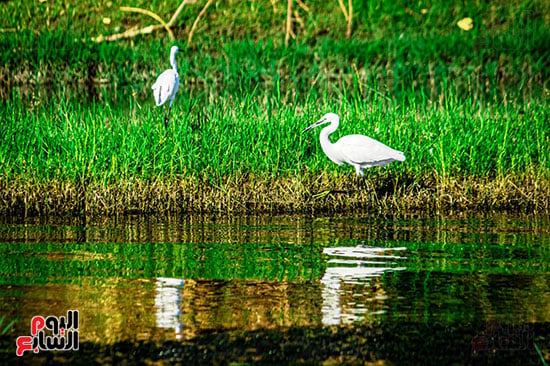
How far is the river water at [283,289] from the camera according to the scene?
201 inches

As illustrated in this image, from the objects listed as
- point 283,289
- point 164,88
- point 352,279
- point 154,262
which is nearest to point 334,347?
point 283,289

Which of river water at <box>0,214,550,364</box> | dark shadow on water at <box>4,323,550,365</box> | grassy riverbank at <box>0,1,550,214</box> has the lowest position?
dark shadow on water at <box>4,323,550,365</box>

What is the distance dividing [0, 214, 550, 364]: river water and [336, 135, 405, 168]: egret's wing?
630 mm

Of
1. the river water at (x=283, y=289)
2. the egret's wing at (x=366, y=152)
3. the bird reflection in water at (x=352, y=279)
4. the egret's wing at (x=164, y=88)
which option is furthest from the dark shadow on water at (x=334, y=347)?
the egret's wing at (x=164, y=88)

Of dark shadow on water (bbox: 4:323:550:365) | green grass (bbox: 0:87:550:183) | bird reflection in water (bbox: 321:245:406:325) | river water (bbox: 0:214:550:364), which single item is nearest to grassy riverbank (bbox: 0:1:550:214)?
green grass (bbox: 0:87:550:183)

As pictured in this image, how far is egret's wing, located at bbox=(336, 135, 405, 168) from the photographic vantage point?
9469 millimetres

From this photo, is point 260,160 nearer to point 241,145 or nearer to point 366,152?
point 241,145

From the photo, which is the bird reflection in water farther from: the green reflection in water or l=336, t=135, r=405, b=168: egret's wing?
l=336, t=135, r=405, b=168: egret's wing

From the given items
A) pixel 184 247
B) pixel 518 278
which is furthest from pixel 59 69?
pixel 518 278

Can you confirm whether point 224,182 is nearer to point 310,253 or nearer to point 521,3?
point 310,253

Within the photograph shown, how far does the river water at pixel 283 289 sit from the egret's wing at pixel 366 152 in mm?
630

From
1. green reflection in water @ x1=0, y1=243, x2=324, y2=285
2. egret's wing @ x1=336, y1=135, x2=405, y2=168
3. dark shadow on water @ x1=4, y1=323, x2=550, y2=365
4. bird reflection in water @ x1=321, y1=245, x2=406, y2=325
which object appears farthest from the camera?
egret's wing @ x1=336, y1=135, x2=405, y2=168

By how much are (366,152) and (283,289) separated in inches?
133

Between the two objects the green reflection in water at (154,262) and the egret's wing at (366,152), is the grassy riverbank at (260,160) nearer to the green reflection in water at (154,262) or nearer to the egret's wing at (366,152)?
the egret's wing at (366,152)
